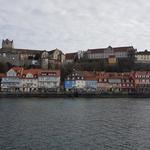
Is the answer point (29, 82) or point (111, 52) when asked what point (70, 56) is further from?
point (29, 82)

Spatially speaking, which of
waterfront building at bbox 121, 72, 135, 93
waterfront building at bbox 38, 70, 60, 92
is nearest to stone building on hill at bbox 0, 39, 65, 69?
waterfront building at bbox 38, 70, 60, 92

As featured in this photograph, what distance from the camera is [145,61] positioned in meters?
123

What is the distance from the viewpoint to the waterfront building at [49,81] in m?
94.9

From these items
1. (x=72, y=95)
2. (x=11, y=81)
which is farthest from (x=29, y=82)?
(x=72, y=95)

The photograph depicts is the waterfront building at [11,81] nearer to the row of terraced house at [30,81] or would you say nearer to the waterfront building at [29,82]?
the row of terraced house at [30,81]

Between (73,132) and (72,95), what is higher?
(72,95)

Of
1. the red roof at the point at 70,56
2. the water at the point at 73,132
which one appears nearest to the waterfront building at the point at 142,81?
the red roof at the point at 70,56

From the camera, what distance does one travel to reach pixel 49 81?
95.5 metres

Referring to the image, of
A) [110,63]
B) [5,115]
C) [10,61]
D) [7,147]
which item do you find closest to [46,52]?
[10,61]

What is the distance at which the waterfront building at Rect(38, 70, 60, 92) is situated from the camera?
94.9m

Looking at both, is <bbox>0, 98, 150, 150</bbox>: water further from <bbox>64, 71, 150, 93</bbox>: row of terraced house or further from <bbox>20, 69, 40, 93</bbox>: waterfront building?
<bbox>64, 71, 150, 93</bbox>: row of terraced house

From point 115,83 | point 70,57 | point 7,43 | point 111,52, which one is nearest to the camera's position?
point 115,83

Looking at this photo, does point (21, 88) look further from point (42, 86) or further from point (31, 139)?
point (31, 139)

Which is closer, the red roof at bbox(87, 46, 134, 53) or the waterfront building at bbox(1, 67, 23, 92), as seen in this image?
the waterfront building at bbox(1, 67, 23, 92)
